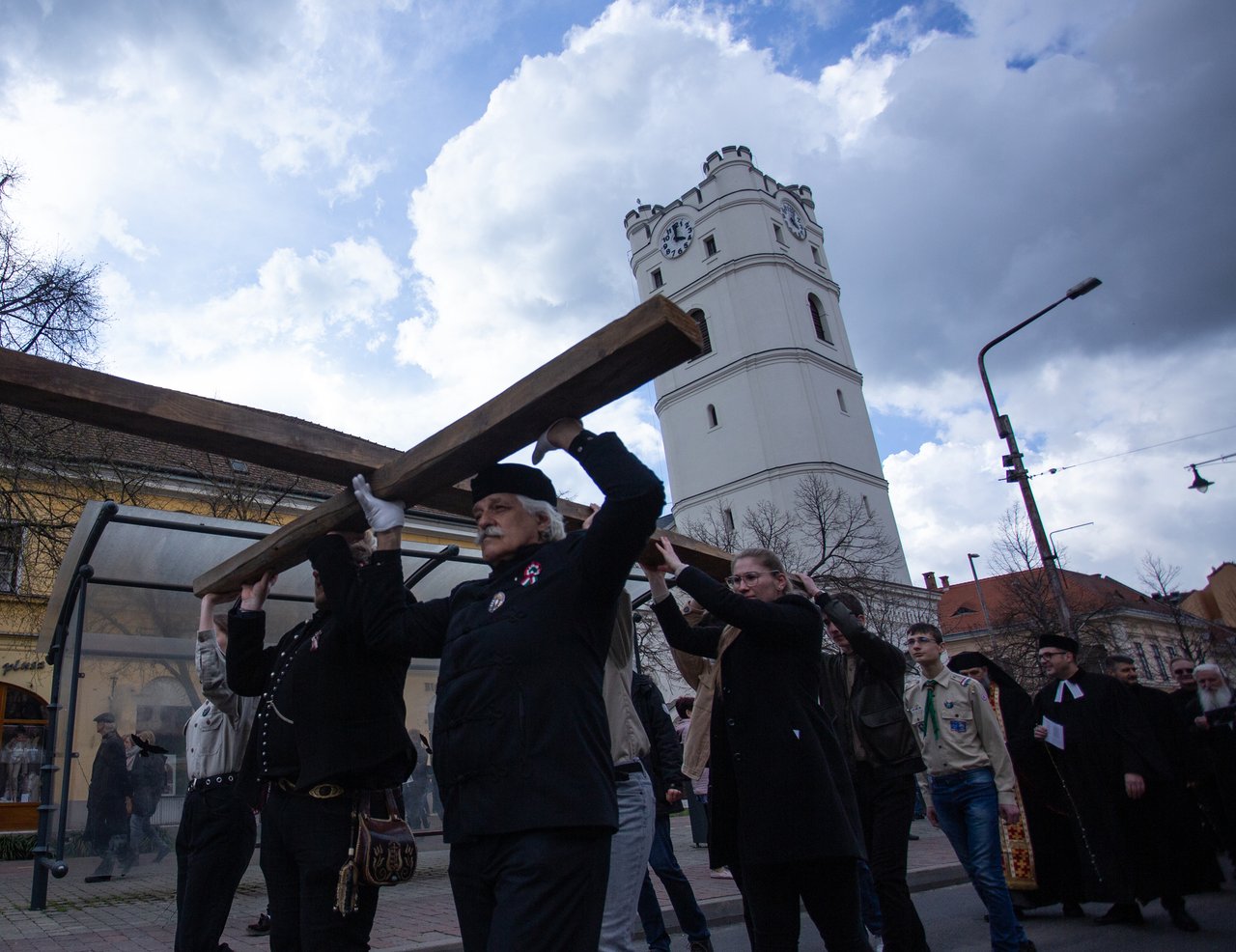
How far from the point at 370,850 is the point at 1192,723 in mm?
8491

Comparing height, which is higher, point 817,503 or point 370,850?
point 817,503

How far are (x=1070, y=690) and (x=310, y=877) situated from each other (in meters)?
6.38

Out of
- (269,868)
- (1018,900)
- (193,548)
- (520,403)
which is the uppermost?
(193,548)

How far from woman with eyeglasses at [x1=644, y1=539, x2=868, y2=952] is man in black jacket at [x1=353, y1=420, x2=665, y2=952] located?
96 centimetres

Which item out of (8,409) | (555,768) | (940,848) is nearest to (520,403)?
(555,768)

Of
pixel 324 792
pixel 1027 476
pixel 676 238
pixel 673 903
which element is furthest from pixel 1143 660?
pixel 324 792

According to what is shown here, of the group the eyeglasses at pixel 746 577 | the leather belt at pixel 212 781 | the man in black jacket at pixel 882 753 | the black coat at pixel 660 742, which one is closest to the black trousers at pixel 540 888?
the eyeglasses at pixel 746 577

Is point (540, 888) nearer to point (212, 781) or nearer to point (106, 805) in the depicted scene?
point (212, 781)

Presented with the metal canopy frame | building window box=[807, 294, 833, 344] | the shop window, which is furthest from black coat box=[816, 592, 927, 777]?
building window box=[807, 294, 833, 344]

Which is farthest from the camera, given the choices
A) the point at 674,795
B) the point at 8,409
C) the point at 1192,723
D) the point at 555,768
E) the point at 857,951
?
the point at 8,409

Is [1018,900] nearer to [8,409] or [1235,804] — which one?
[1235,804]

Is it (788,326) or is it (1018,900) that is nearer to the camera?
(1018,900)

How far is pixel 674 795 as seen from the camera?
22.6 feet

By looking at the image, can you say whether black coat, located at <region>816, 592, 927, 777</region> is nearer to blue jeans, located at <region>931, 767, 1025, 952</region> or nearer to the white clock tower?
blue jeans, located at <region>931, 767, 1025, 952</region>
